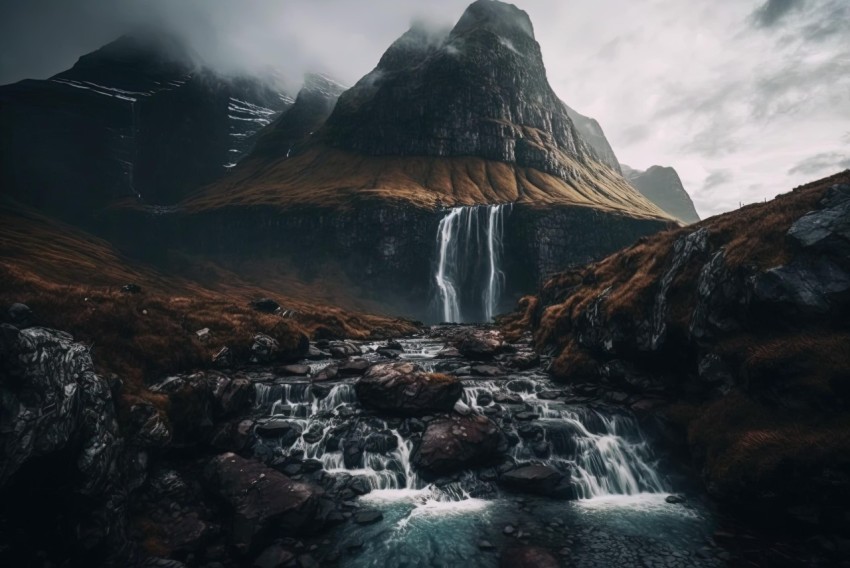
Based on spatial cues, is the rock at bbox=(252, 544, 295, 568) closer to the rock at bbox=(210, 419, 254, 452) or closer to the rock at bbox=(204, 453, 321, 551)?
the rock at bbox=(204, 453, 321, 551)

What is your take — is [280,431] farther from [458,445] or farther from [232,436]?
[458,445]

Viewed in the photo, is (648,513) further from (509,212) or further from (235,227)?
(235,227)

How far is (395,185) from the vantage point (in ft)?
489

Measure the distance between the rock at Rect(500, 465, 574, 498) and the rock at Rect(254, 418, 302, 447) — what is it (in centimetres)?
1107

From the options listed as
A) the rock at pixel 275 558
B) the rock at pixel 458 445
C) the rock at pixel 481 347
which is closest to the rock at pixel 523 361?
the rock at pixel 481 347

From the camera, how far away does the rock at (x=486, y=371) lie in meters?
30.7

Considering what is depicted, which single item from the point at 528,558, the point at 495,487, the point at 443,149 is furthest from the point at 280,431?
the point at 443,149

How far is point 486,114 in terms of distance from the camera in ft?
614

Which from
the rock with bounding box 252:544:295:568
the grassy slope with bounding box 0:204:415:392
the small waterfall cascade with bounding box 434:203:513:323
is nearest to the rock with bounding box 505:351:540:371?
the grassy slope with bounding box 0:204:415:392

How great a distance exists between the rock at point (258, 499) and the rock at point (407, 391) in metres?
7.16

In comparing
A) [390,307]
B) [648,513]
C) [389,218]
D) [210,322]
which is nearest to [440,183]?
[389,218]

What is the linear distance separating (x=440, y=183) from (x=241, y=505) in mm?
151893

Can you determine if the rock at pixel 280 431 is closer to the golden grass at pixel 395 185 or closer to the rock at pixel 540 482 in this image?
the rock at pixel 540 482

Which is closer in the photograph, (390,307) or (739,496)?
(739,496)
